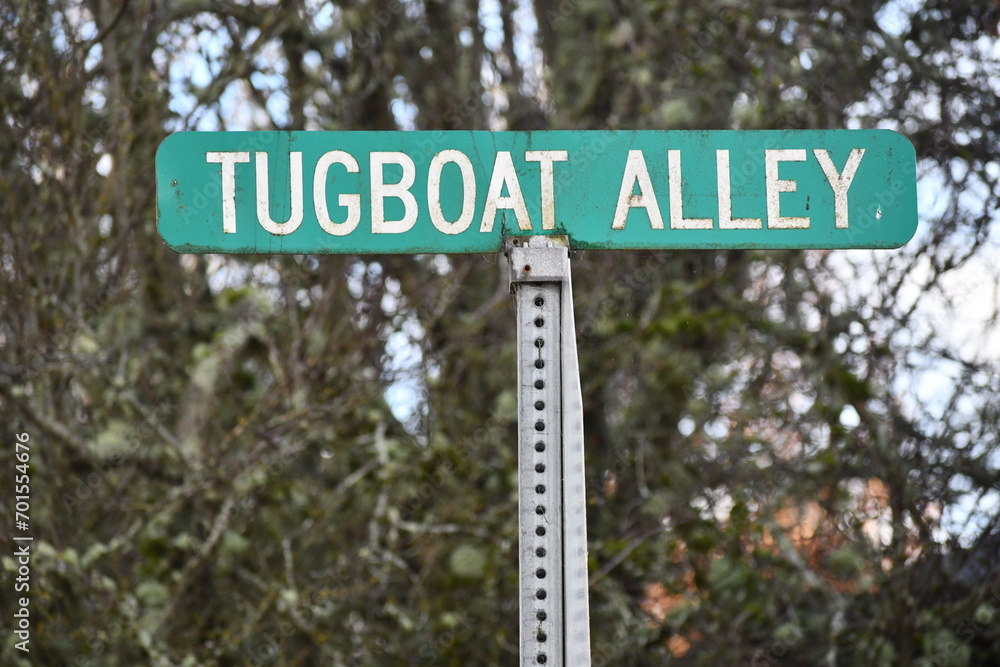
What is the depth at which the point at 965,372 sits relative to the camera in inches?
150

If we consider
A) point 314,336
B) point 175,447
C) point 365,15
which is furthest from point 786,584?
point 365,15

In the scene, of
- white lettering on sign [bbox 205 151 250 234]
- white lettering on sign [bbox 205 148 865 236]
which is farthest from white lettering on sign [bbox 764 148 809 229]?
white lettering on sign [bbox 205 151 250 234]

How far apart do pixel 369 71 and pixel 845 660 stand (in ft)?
10.8

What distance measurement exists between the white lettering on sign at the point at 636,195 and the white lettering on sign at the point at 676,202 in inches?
0.9

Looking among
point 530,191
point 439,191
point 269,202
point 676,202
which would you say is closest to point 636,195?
point 676,202

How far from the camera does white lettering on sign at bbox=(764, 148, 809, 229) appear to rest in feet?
5.20

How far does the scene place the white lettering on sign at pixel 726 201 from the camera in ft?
5.19

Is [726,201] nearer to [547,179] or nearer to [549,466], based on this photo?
[547,179]

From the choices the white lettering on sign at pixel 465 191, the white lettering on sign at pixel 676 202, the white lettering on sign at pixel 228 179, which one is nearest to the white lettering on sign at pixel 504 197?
the white lettering on sign at pixel 465 191

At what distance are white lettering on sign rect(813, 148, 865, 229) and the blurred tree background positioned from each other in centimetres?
217

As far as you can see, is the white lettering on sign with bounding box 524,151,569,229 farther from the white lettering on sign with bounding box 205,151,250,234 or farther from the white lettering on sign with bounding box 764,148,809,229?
the white lettering on sign with bounding box 205,151,250,234

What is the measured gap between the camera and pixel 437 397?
422 centimetres

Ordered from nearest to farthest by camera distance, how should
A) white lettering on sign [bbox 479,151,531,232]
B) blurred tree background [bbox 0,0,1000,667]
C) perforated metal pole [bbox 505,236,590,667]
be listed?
perforated metal pole [bbox 505,236,590,667]
white lettering on sign [bbox 479,151,531,232]
blurred tree background [bbox 0,0,1000,667]

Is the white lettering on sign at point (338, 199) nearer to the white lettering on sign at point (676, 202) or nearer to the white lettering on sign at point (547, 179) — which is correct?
the white lettering on sign at point (547, 179)
